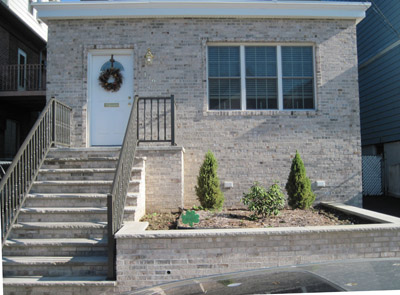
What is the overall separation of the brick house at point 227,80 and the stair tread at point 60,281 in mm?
3490

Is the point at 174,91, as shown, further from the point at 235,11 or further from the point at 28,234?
the point at 28,234

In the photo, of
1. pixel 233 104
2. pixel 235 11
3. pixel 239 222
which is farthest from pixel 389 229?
pixel 235 11

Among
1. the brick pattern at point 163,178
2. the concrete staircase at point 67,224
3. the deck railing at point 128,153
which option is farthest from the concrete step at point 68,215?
the brick pattern at point 163,178

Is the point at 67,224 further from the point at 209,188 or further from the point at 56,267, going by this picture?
the point at 209,188

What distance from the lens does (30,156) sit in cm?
625

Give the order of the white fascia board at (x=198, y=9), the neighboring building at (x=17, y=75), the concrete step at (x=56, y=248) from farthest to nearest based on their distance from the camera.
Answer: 1. the neighboring building at (x=17, y=75)
2. the white fascia board at (x=198, y=9)
3. the concrete step at (x=56, y=248)

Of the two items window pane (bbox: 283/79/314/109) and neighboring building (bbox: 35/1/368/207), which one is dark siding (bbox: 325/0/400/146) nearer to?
neighboring building (bbox: 35/1/368/207)

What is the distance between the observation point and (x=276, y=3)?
26.4ft

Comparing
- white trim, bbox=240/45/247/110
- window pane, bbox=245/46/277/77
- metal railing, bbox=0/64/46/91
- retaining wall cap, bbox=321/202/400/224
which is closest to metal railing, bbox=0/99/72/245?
white trim, bbox=240/45/247/110

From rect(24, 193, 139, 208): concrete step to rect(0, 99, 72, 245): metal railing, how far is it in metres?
0.18

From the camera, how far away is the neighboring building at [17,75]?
11141 mm

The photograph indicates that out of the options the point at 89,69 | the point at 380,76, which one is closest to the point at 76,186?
the point at 89,69

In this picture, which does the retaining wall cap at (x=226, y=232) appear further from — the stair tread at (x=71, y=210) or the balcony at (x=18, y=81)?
the balcony at (x=18, y=81)

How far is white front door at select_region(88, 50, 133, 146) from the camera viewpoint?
27.0ft
